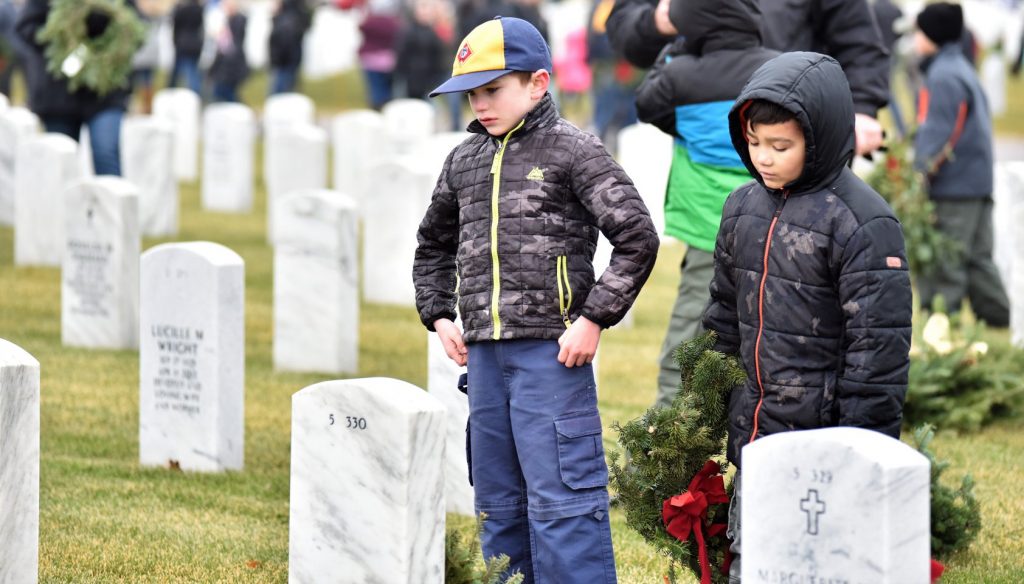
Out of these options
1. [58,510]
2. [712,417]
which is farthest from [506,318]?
[58,510]

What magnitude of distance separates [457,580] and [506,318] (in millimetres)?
742

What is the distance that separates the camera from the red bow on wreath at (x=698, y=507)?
14.3ft

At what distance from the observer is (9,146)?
1383 centimetres

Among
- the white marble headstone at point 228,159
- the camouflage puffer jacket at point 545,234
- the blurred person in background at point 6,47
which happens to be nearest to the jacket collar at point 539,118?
the camouflage puffer jacket at point 545,234

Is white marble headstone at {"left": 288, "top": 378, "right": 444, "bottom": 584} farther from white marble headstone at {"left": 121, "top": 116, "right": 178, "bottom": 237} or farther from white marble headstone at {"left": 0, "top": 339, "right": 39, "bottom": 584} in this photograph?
white marble headstone at {"left": 121, "top": 116, "right": 178, "bottom": 237}

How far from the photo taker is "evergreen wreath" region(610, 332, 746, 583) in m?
4.35

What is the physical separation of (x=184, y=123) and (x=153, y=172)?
17.6 feet

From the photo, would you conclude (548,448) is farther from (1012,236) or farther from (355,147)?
(355,147)

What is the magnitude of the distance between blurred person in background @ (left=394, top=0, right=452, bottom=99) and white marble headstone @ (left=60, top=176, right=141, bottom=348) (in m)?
12.9

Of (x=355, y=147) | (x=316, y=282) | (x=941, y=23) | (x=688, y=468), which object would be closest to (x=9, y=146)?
(x=355, y=147)

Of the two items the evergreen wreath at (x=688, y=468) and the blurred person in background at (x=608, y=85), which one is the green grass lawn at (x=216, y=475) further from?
the blurred person in background at (x=608, y=85)

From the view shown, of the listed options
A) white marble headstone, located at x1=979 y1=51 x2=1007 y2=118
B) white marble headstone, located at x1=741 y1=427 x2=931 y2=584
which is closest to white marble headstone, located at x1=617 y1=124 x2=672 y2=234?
white marble headstone, located at x1=741 y1=427 x2=931 y2=584

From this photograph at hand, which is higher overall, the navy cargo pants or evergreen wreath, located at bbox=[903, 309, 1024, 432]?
the navy cargo pants

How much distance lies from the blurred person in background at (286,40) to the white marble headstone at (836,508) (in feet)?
64.2
